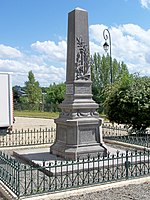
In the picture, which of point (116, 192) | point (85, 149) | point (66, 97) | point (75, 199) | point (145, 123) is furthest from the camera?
point (145, 123)

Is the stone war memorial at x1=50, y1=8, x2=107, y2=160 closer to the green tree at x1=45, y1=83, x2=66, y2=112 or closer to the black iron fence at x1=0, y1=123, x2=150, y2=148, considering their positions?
the black iron fence at x1=0, y1=123, x2=150, y2=148

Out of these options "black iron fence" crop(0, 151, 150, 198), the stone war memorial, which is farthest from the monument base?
"black iron fence" crop(0, 151, 150, 198)

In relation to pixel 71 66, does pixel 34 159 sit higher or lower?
lower

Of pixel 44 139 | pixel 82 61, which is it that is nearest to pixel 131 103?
pixel 44 139

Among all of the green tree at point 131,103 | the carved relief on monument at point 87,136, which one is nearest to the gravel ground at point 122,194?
the carved relief on monument at point 87,136

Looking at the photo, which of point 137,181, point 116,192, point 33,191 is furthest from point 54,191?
point 137,181

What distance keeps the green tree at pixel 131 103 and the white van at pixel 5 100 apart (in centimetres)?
554

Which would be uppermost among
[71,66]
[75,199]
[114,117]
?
[71,66]

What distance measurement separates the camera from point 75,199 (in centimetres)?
653

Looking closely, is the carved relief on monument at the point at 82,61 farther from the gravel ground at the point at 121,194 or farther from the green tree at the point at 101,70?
the green tree at the point at 101,70

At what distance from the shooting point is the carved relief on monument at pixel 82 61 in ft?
33.1

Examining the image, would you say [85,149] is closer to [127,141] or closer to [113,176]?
[113,176]

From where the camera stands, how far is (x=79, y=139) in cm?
972

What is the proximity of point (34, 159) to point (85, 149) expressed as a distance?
1699 millimetres
